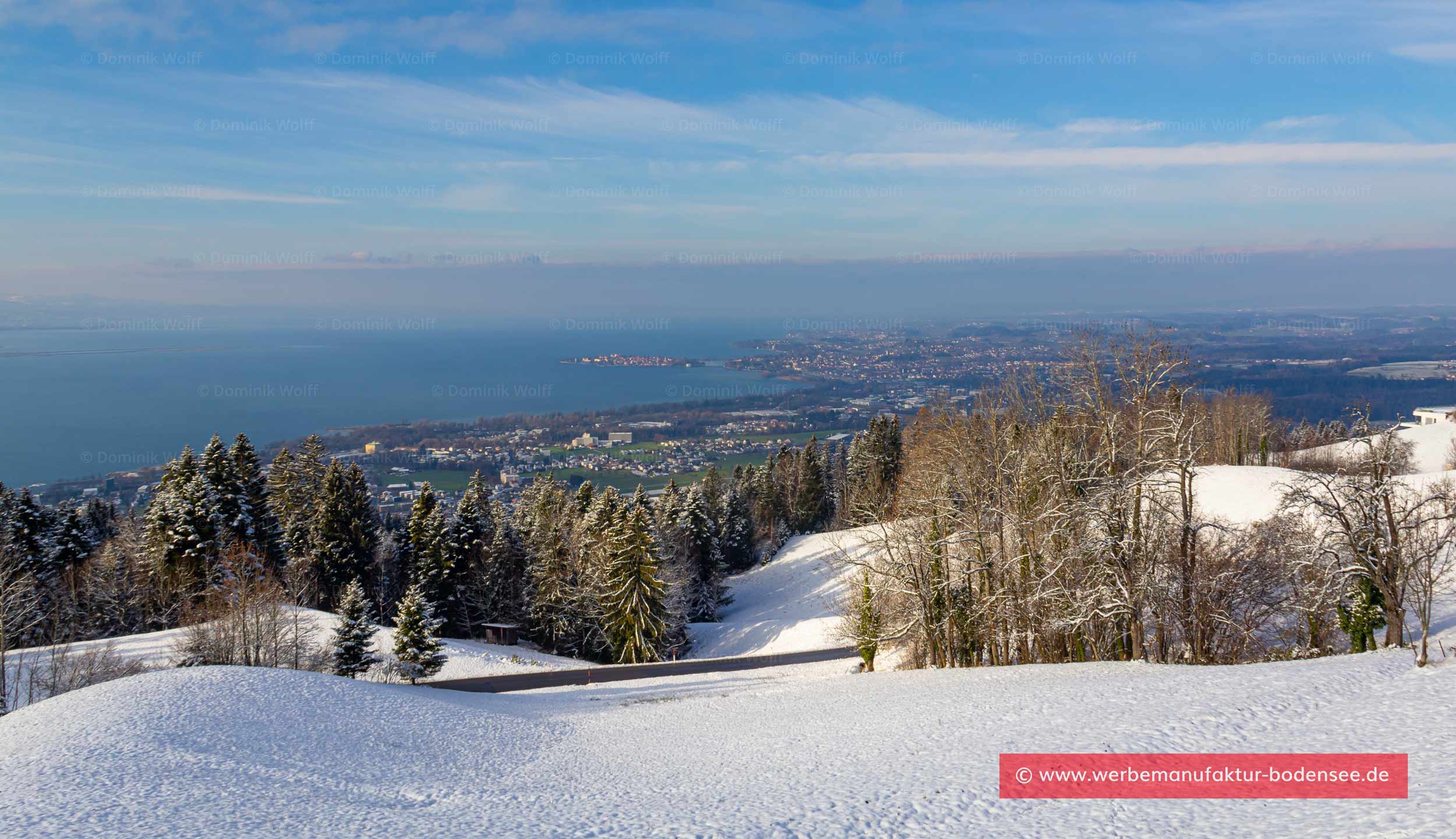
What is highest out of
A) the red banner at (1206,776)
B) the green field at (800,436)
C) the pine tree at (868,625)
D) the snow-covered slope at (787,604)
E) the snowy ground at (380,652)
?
the red banner at (1206,776)

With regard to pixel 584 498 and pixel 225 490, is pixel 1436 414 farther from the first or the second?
pixel 225 490

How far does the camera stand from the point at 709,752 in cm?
1409

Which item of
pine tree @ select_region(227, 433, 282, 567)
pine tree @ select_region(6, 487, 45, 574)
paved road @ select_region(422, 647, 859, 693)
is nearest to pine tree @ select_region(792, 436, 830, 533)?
paved road @ select_region(422, 647, 859, 693)

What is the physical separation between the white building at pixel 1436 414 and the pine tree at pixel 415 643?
264 feet

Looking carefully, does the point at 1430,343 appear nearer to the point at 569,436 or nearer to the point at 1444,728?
the point at 569,436

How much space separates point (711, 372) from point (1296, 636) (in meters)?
181

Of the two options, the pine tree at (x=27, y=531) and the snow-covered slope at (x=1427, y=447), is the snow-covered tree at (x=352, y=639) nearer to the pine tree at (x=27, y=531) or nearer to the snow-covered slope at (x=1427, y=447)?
the pine tree at (x=27, y=531)

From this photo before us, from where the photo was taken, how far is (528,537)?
42.3 meters

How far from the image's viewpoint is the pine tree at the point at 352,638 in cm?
2652

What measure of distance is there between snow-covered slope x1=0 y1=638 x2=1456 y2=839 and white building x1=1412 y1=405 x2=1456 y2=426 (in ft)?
234

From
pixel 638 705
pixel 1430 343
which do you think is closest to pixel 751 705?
pixel 638 705

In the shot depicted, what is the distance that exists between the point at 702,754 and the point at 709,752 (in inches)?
8.2

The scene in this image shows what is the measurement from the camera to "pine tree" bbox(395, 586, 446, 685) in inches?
1037

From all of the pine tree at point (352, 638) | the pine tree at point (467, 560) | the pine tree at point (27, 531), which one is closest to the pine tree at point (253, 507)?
the pine tree at point (27, 531)
